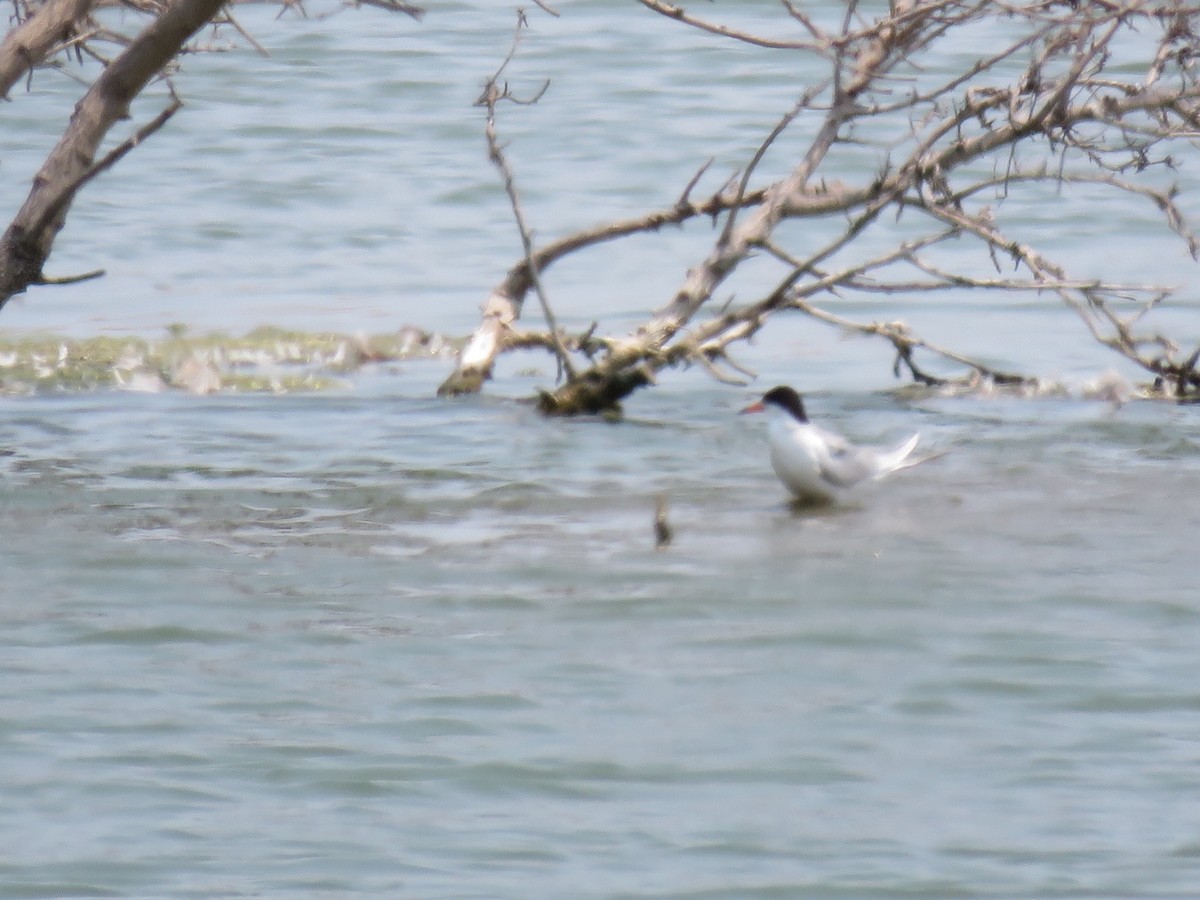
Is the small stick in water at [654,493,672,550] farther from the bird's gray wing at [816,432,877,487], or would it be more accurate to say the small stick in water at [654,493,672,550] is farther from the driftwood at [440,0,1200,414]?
the driftwood at [440,0,1200,414]

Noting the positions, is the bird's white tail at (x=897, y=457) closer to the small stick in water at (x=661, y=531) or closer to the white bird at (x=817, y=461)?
the white bird at (x=817, y=461)

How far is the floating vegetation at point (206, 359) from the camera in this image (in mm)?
11648

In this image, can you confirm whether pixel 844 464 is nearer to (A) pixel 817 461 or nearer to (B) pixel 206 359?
(A) pixel 817 461

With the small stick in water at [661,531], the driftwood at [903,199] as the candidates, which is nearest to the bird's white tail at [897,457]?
the driftwood at [903,199]

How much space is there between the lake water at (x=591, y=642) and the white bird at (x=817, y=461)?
138mm

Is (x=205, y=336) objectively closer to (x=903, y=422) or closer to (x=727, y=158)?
(x=903, y=422)

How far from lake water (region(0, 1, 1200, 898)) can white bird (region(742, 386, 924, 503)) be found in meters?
0.14

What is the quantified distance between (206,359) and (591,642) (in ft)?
19.6

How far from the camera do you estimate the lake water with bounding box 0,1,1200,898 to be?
16.9ft

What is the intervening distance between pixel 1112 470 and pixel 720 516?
186 cm

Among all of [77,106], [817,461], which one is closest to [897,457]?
[817,461]

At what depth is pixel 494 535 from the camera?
8141 mm

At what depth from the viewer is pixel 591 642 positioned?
267 inches

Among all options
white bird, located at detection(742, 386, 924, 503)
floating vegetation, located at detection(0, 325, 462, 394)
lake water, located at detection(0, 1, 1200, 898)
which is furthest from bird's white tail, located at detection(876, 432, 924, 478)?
floating vegetation, located at detection(0, 325, 462, 394)
